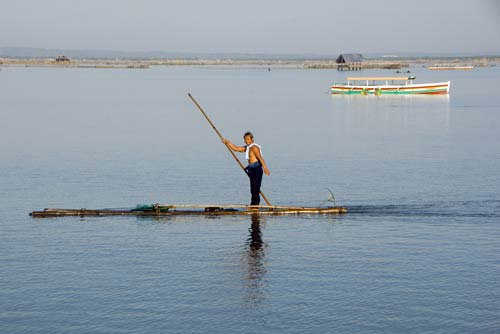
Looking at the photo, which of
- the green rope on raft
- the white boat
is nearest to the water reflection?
the green rope on raft

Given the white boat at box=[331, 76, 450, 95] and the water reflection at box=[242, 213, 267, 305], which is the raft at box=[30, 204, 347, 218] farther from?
the white boat at box=[331, 76, 450, 95]

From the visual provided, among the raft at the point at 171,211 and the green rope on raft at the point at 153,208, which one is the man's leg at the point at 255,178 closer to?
the raft at the point at 171,211

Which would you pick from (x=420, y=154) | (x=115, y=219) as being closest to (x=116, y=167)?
(x=115, y=219)

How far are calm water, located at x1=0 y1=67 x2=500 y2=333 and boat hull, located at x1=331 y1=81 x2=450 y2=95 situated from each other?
147 feet

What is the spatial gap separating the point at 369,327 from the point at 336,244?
556cm

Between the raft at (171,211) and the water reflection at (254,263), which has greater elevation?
the raft at (171,211)

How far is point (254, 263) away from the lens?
18.2 m

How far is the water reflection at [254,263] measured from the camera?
16062mm

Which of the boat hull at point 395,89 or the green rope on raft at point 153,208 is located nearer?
the green rope on raft at point 153,208

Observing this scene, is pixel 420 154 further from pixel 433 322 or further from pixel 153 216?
pixel 433 322

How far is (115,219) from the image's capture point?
73.2 ft

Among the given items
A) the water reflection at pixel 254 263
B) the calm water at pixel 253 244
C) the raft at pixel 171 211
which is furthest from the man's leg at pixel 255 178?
the calm water at pixel 253 244

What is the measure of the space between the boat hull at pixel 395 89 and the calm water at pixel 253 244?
44792 mm

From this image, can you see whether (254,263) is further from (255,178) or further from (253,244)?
(255,178)
